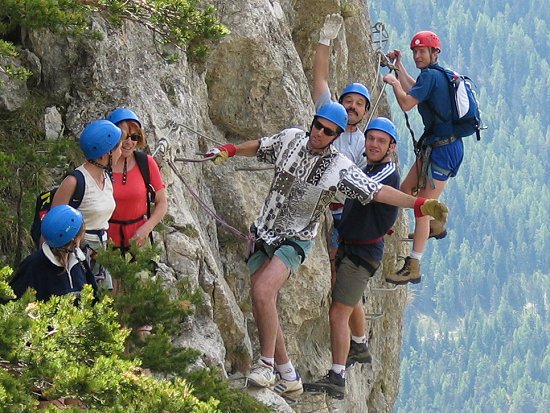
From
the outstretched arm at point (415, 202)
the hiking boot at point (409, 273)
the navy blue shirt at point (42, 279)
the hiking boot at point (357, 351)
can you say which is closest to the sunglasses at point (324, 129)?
the outstretched arm at point (415, 202)

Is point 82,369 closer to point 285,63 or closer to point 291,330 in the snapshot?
point 291,330

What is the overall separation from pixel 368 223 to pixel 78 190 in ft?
13.9

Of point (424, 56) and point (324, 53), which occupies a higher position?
point (424, 56)

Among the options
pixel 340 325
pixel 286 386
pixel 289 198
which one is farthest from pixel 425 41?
pixel 286 386

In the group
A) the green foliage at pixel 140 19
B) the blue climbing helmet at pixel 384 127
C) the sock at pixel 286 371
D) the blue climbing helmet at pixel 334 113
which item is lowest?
the sock at pixel 286 371

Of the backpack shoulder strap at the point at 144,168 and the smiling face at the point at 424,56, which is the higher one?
the smiling face at the point at 424,56

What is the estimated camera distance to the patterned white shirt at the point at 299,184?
977 cm

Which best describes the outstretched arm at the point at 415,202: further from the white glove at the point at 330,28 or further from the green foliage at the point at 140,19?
the white glove at the point at 330,28

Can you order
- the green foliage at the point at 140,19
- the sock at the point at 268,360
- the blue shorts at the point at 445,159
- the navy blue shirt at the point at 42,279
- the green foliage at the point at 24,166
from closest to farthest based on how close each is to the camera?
the navy blue shirt at the point at 42,279 < the green foliage at the point at 140,19 < the green foliage at the point at 24,166 < the sock at the point at 268,360 < the blue shorts at the point at 445,159

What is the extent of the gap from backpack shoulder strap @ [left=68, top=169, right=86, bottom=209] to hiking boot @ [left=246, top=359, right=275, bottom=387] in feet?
9.98

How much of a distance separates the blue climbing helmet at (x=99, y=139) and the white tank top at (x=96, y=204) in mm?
174

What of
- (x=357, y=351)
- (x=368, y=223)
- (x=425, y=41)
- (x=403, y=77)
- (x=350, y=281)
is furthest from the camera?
(x=403, y=77)

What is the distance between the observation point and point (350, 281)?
1140cm

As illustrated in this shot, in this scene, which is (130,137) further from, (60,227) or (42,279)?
(42,279)
